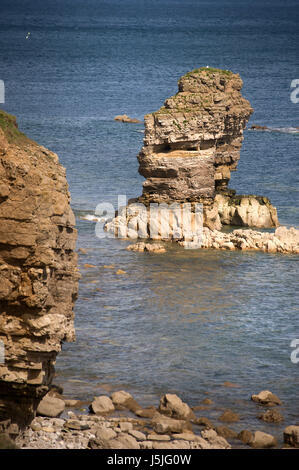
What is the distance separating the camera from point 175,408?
34312 millimetres

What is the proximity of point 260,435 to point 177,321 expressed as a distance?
16.1 m

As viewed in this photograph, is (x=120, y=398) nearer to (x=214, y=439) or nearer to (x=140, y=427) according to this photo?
(x=140, y=427)

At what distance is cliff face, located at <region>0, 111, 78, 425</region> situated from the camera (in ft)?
82.1

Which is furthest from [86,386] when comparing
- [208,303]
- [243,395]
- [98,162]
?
[98,162]

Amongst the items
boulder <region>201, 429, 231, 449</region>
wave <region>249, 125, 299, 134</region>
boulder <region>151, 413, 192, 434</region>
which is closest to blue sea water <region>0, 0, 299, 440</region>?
boulder <region>201, 429, 231, 449</region>

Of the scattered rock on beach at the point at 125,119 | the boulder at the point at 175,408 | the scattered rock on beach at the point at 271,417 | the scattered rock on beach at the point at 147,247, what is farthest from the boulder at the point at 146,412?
the scattered rock on beach at the point at 125,119

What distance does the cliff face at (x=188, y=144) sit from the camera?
64000 millimetres

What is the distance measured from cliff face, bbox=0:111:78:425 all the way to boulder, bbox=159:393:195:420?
28.1 feet

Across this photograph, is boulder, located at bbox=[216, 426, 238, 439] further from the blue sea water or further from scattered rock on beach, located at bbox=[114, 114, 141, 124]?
scattered rock on beach, located at bbox=[114, 114, 141, 124]

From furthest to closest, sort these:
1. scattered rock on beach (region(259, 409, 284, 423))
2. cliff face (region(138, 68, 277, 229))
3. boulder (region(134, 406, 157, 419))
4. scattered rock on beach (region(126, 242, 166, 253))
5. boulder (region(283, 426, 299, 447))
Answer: cliff face (region(138, 68, 277, 229)), scattered rock on beach (region(126, 242, 166, 253)), scattered rock on beach (region(259, 409, 284, 423)), boulder (region(134, 406, 157, 419)), boulder (region(283, 426, 299, 447))

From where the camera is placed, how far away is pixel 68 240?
27.2 m

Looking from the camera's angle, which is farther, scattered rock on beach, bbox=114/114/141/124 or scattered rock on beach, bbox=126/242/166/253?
scattered rock on beach, bbox=114/114/141/124

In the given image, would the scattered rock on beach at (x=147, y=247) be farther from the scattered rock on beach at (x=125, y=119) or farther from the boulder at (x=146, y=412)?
the scattered rock on beach at (x=125, y=119)

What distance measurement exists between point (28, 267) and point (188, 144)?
41.1m
